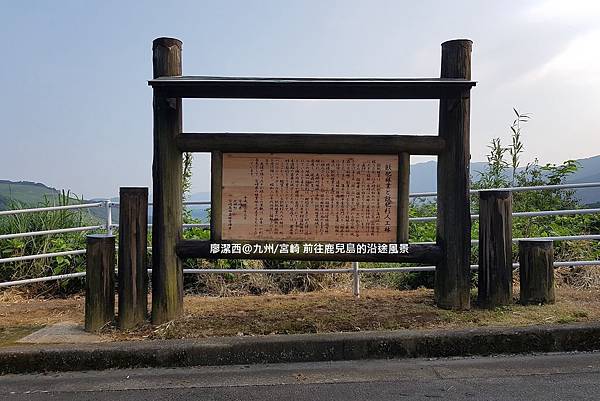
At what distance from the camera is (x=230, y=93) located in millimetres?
4707

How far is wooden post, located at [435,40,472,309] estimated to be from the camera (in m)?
4.71

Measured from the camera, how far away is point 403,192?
15.6ft

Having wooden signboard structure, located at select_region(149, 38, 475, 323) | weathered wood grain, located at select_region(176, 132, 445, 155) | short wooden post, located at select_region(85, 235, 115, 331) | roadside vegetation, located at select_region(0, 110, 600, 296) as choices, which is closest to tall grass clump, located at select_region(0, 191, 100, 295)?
roadside vegetation, located at select_region(0, 110, 600, 296)

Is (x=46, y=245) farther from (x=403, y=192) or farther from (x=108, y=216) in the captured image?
(x=403, y=192)

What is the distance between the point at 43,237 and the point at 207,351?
4.02m

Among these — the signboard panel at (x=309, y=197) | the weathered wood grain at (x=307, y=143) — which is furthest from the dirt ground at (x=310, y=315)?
the weathered wood grain at (x=307, y=143)

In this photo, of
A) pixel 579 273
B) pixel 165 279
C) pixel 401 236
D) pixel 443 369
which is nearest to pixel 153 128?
pixel 165 279

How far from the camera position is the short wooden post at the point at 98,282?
446 centimetres

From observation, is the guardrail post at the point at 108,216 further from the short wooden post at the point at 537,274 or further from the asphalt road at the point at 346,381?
the short wooden post at the point at 537,274

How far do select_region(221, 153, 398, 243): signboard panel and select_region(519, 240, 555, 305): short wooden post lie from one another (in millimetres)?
1342

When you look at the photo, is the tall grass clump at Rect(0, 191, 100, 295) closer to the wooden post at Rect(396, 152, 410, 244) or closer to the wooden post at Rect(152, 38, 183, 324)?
the wooden post at Rect(152, 38, 183, 324)

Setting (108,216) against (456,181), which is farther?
(108,216)

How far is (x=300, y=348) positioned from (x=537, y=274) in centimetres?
242

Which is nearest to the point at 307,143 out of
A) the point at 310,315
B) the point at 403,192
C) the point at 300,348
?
the point at 403,192
